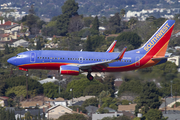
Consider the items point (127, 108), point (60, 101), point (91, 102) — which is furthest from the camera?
point (60, 101)

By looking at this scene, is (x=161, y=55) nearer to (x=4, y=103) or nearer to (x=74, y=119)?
(x=74, y=119)

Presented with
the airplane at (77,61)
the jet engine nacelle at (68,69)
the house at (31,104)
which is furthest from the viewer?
the house at (31,104)

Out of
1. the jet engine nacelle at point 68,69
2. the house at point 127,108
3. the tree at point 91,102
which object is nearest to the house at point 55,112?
the tree at point 91,102

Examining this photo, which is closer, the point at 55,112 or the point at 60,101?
the point at 55,112

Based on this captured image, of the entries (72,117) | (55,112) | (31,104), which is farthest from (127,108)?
(31,104)

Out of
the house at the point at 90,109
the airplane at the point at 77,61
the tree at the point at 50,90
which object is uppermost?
the airplane at the point at 77,61

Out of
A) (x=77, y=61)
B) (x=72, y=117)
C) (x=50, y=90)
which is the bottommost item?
(x=72, y=117)

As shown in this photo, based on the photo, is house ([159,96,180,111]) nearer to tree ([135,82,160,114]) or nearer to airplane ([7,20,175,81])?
tree ([135,82,160,114])

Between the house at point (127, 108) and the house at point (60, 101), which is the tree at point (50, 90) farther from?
the house at point (127, 108)

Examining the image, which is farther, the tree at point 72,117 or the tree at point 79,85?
the tree at point 79,85

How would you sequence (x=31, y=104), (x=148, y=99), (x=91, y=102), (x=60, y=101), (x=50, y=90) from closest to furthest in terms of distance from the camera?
(x=148, y=99) → (x=91, y=102) → (x=31, y=104) → (x=60, y=101) → (x=50, y=90)

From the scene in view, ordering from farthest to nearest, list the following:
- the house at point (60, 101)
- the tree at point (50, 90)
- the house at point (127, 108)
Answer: the tree at point (50, 90) → the house at point (60, 101) → the house at point (127, 108)

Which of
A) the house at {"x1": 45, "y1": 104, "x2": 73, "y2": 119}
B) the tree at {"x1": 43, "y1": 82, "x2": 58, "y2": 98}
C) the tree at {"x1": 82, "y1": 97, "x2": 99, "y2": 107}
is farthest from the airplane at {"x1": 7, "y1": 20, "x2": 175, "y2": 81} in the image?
the tree at {"x1": 43, "y1": 82, "x2": 58, "y2": 98}

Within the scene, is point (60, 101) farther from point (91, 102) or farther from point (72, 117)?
point (72, 117)
